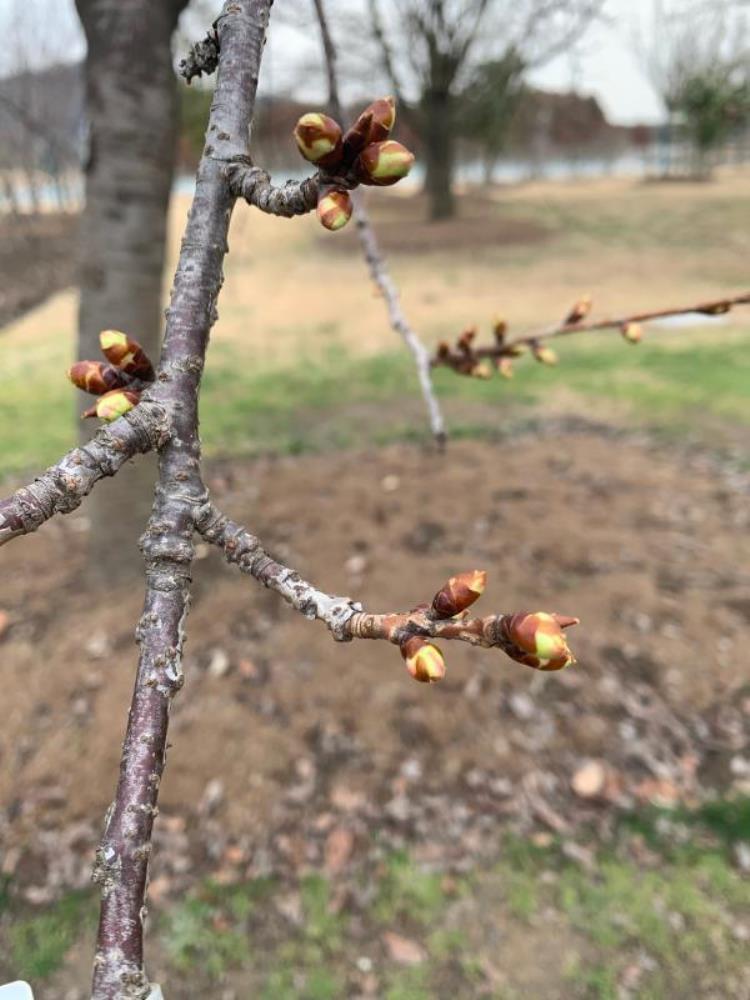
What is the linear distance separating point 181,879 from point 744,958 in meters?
2.15

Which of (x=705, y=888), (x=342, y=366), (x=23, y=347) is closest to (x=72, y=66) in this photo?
(x=23, y=347)

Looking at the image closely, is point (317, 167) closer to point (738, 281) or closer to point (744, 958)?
point (744, 958)

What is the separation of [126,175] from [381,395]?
17.4ft

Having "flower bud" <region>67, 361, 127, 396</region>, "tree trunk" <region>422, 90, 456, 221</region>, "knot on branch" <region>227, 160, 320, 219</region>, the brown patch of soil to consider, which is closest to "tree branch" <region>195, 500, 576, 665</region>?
"flower bud" <region>67, 361, 127, 396</region>

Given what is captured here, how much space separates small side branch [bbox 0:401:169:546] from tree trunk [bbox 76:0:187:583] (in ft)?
9.63

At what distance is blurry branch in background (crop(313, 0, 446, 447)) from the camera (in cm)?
173

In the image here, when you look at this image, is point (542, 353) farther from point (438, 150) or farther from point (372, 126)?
point (438, 150)

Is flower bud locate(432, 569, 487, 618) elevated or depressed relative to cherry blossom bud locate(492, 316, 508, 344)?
depressed

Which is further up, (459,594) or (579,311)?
(579,311)

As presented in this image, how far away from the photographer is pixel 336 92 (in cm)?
204

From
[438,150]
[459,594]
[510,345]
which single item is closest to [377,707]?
[510,345]

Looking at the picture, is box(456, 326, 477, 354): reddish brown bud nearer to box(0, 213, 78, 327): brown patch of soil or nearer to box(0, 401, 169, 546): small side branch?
box(0, 401, 169, 546): small side branch

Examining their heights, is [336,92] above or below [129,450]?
above

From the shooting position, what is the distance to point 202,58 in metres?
→ 1.18
